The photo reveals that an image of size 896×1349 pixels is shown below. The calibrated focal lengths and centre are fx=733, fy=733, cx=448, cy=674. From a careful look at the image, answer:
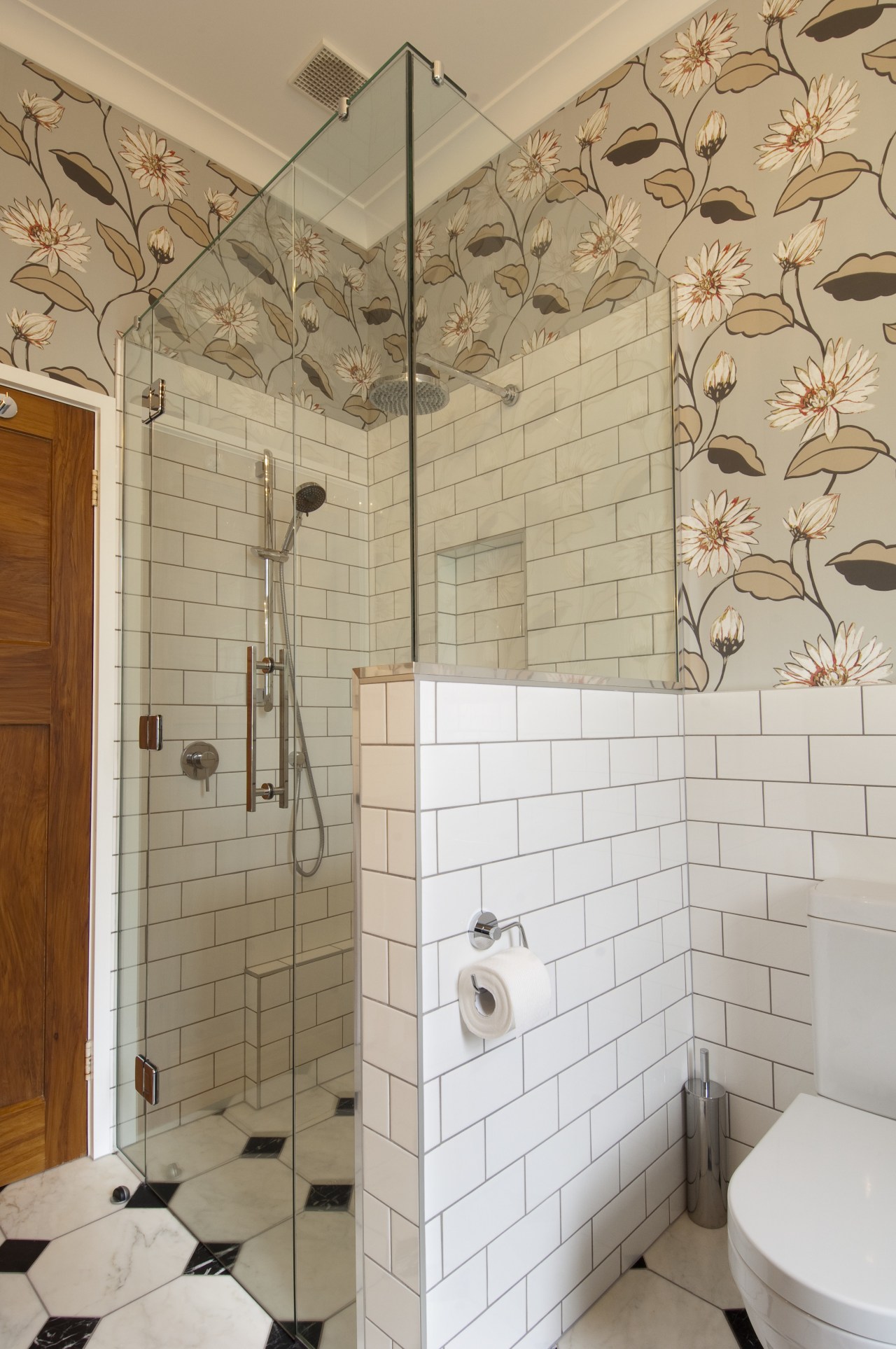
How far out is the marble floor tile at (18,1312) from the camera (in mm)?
1395

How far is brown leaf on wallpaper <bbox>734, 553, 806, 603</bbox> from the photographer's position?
1.65m

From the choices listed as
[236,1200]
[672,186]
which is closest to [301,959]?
[236,1200]

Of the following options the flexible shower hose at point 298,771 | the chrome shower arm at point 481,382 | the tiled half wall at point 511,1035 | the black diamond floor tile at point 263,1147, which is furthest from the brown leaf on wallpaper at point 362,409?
the black diamond floor tile at point 263,1147

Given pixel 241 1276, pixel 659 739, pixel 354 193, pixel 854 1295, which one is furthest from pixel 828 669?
pixel 241 1276

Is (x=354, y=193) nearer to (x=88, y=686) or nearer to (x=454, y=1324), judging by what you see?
(x=88, y=686)

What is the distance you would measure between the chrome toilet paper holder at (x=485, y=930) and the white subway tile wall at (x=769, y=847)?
28.4 inches

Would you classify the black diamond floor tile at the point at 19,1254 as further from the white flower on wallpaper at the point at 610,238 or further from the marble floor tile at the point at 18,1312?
the white flower on wallpaper at the point at 610,238

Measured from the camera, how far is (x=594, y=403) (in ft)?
5.36

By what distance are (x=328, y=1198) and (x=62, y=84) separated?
2.89 meters

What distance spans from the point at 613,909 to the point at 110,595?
1599 millimetres

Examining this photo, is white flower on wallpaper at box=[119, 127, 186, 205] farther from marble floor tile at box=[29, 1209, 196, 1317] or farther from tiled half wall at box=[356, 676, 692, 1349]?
marble floor tile at box=[29, 1209, 196, 1317]

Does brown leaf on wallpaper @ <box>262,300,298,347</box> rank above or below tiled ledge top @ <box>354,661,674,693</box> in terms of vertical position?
above

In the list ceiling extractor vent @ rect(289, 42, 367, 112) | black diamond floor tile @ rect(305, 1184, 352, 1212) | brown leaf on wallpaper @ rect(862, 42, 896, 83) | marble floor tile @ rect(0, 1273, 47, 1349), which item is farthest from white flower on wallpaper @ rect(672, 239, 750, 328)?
marble floor tile @ rect(0, 1273, 47, 1349)

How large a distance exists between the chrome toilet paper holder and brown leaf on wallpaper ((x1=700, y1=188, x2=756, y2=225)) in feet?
5.60
